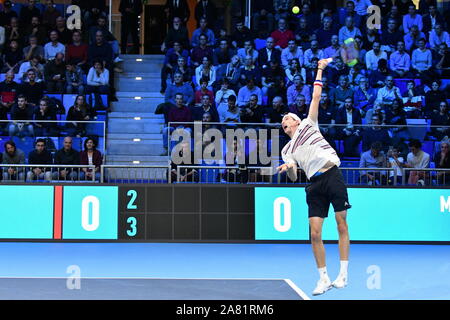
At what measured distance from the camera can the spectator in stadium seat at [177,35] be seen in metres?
21.1

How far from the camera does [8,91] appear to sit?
18703mm

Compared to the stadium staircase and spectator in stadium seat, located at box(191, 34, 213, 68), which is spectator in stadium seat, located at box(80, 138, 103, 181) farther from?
spectator in stadium seat, located at box(191, 34, 213, 68)

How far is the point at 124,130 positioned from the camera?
1891 centimetres

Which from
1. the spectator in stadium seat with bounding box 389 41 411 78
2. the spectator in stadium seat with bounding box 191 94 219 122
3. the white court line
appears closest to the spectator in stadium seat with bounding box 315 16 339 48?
the spectator in stadium seat with bounding box 389 41 411 78

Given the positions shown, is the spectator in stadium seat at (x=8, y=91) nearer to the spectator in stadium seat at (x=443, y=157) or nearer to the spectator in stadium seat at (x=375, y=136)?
the spectator in stadium seat at (x=375, y=136)

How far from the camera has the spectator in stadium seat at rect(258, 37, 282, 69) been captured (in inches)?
791

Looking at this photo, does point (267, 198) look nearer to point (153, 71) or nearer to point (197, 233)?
point (197, 233)

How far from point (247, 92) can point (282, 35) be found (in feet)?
10.1

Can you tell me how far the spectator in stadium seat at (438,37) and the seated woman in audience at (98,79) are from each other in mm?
9132

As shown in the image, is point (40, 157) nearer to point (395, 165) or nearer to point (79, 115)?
point (79, 115)

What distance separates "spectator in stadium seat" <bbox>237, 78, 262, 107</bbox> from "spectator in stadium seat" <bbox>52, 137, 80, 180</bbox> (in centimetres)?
462

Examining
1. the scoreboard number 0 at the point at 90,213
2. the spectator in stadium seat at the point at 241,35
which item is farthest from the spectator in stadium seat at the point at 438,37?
the scoreboard number 0 at the point at 90,213

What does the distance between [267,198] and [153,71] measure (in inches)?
299

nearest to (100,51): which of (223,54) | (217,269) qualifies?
(223,54)
